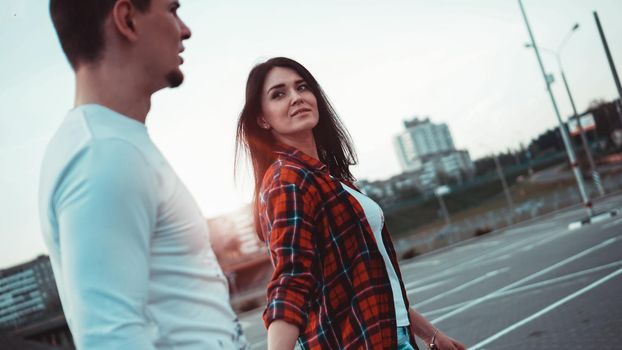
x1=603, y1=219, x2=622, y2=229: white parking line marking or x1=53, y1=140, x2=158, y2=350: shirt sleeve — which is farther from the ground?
x1=53, y1=140, x2=158, y2=350: shirt sleeve

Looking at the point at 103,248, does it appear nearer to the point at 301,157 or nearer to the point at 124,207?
the point at 124,207

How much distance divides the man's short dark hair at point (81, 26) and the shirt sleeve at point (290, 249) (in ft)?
2.80

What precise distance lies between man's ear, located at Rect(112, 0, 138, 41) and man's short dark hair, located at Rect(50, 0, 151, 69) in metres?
0.01

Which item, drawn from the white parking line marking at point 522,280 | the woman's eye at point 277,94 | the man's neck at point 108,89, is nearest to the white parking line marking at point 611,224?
the white parking line marking at point 522,280

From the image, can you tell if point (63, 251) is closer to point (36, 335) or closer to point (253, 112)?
point (253, 112)

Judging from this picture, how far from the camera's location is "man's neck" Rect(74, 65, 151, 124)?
101 cm

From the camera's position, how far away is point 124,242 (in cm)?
84

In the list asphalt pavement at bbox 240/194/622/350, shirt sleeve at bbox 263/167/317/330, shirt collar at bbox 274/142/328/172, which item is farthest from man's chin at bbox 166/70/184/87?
asphalt pavement at bbox 240/194/622/350

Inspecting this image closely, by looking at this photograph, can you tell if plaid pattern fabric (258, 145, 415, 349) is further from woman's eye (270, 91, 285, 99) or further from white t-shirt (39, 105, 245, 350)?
white t-shirt (39, 105, 245, 350)

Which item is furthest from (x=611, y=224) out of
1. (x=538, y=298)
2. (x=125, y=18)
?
(x=125, y=18)

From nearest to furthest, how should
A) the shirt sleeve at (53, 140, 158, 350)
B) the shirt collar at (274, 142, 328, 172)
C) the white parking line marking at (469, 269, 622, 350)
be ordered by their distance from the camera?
the shirt sleeve at (53, 140, 158, 350) → the shirt collar at (274, 142, 328, 172) → the white parking line marking at (469, 269, 622, 350)

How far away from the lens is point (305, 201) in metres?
1.76

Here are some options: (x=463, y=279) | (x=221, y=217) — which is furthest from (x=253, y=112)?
(x=221, y=217)

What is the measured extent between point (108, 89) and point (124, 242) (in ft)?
1.13
